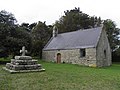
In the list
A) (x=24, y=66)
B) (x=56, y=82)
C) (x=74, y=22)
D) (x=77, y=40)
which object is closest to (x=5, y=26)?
(x=77, y=40)

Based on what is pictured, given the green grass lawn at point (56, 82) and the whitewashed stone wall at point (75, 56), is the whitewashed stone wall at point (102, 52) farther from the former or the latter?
the green grass lawn at point (56, 82)

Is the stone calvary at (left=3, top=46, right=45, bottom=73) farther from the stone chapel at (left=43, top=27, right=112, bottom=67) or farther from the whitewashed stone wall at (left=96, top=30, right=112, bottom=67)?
the whitewashed stone wall at (left=96, top=30, right=112, bottom=67)

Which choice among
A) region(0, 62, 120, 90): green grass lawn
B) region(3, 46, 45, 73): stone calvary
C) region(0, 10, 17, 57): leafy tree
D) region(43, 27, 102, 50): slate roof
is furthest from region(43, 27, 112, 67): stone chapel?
region(0, 62, 120, 90): green grass lawn

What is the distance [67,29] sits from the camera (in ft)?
145

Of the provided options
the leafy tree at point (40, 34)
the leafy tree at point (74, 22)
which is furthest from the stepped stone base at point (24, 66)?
the leafy tree at point (74, 22)

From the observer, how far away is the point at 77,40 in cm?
2875

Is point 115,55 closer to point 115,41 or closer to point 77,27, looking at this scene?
point 115,41

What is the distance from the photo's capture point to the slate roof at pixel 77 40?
85.7ft

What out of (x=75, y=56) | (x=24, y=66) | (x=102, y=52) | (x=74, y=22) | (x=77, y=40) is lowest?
(x=24, y=66)

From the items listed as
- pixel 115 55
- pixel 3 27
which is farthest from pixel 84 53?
pixel 115 55

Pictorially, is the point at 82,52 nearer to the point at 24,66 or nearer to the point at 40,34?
the point at 24,66

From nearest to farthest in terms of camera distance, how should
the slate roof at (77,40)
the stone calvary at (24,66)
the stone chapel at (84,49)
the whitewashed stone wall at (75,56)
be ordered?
the stone calvary at (24,66), the whitewashed stone wall at (75,56), the stone chapel at (84,49), the slate roof at (77,40)

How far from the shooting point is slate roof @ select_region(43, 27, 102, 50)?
26125mm

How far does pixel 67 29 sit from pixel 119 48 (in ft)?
40.1
